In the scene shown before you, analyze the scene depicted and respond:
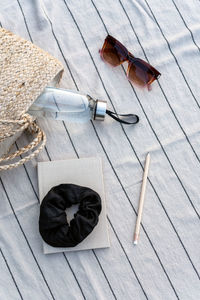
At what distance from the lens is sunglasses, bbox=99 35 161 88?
2.28 feet

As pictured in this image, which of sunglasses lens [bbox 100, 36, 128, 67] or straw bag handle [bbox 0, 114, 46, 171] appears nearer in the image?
straw bag handle [bbox 0, 114, 46, 171]

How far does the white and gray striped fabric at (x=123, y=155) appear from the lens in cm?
65

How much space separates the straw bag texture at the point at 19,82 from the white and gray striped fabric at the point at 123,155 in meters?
0.08

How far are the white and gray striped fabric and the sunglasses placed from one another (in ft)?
0.05

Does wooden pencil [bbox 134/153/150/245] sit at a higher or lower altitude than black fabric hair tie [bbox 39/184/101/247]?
lower

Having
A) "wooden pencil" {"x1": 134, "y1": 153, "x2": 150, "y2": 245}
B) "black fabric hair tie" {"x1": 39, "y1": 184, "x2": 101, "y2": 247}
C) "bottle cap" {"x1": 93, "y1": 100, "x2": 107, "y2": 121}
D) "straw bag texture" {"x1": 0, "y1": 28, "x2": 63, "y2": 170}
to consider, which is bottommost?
"wooden pencil" {"x1": 134, "y1": 153, "x2": 150, "y2": 245}

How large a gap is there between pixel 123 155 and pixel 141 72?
0.53 feet

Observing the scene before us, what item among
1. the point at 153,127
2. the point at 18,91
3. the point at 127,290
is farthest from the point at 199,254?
the point at 18,91

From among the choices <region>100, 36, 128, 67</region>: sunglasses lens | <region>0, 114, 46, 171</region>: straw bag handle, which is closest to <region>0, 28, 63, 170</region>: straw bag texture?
<region>0, 114, 46, 171</region>: straw bag handle

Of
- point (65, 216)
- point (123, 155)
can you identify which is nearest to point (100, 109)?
point (123, 155)

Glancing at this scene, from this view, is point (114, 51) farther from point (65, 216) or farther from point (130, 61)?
point (65, 216)

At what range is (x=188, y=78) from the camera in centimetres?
71

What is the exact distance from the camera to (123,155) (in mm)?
678

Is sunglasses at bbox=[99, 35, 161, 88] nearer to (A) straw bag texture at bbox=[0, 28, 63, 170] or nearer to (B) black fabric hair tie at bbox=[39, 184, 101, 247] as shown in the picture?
(A) straw bag texture at bbox=[0, 28, 63, 170]
